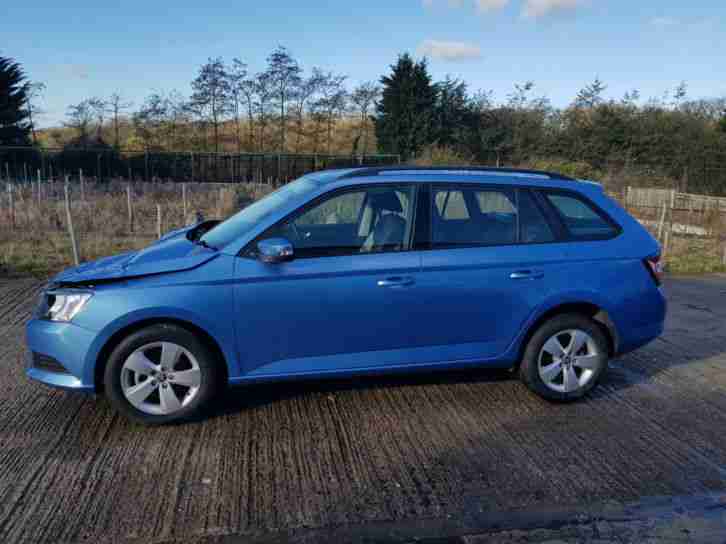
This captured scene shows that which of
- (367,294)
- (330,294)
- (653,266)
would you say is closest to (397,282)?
(367,294)

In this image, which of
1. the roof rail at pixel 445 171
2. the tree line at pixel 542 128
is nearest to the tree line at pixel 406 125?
the tree line at pixel 542 128

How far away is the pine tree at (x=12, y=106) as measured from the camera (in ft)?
111

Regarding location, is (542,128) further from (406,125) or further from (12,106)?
(12,106)

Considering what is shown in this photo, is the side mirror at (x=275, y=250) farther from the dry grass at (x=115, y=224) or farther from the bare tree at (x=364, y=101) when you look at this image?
the bare tree at (x=364, y=101)

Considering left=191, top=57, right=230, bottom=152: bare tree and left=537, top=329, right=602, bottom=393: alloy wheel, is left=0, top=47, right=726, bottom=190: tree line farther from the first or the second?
left=537, top=329, right=602, bottom=393: alloy wheel

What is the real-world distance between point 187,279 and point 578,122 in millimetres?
30220

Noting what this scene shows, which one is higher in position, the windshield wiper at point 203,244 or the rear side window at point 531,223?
the rear side window at point 531,223

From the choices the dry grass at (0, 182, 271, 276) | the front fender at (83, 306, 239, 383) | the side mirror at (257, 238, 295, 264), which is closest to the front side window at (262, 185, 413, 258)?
the side mirror at (257, 238, 295, 264)

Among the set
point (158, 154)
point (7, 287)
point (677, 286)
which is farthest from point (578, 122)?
point (7, 287)

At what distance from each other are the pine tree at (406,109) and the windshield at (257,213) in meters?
26.0

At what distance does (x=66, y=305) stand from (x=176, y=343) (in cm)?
74

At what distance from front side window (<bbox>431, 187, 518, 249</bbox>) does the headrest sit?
281 mm

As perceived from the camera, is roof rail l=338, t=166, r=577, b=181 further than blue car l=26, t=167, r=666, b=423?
Yes

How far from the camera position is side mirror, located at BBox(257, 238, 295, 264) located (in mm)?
3854
